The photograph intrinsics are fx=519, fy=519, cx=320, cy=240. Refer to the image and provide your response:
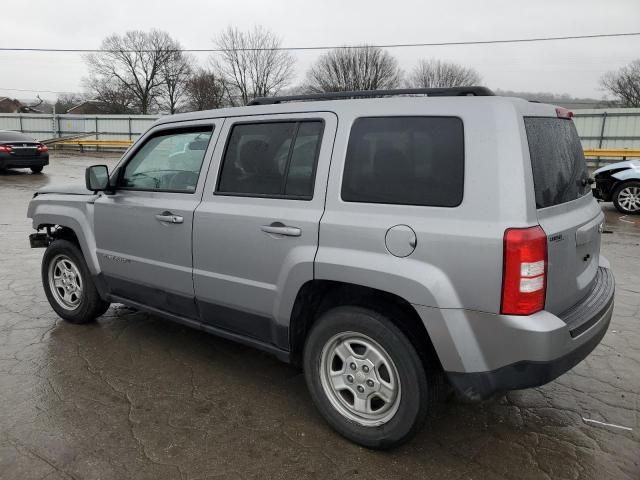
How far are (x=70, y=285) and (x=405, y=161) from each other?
11.5ft

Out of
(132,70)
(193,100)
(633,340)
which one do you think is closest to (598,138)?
(633,340)

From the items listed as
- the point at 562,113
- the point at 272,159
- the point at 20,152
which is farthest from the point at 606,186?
the point at 20,152

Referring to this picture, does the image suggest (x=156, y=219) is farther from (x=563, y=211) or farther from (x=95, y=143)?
(x=95, y=143)

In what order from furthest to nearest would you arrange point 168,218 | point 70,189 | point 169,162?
point 70,189 → point 169,162 → point 168,218

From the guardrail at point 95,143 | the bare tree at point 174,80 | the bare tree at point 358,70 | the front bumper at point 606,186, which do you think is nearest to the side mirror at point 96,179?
the front bumper at point 606,186

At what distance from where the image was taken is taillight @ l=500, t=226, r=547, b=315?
7.60 ft

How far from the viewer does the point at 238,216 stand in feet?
10.6

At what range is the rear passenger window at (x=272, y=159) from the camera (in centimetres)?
304

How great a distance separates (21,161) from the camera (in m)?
18.9

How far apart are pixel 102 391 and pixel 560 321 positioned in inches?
113

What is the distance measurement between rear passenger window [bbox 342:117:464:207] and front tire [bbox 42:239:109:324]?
9.25 ft

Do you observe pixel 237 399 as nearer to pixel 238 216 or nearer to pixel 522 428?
pixel 238 216

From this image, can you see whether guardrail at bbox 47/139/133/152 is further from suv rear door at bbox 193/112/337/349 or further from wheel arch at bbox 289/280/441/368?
wheel arch at bbox 289/280/441/368

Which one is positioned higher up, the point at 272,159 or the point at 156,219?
the point at 272,159
